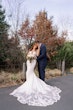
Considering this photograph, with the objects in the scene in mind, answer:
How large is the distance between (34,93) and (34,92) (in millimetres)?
99

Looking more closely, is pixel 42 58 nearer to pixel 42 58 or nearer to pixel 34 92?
pixel 42 58

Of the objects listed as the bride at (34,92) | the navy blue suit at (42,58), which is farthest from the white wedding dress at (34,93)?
the navy blue suit at (42,58)

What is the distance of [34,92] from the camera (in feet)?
24.9

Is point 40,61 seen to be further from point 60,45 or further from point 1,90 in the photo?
point 60,45

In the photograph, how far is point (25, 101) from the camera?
666 centimetres

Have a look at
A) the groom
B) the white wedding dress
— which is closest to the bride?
the white wedding dress

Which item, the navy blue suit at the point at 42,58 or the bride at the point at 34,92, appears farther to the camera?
the navy blue suit at the point at 42,58

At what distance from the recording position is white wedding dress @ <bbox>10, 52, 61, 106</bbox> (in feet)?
21.9

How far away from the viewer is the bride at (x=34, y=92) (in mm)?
6679

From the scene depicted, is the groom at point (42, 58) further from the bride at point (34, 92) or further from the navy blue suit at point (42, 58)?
the bride at point (34, 92)

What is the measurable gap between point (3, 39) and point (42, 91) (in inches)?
262

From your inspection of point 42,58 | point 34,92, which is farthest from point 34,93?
point 42,58

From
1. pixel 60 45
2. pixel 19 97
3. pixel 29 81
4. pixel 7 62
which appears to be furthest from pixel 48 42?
pixel 19 97

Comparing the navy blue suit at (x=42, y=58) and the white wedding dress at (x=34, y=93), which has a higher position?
the navy blue suit at (x=42, y=58)
